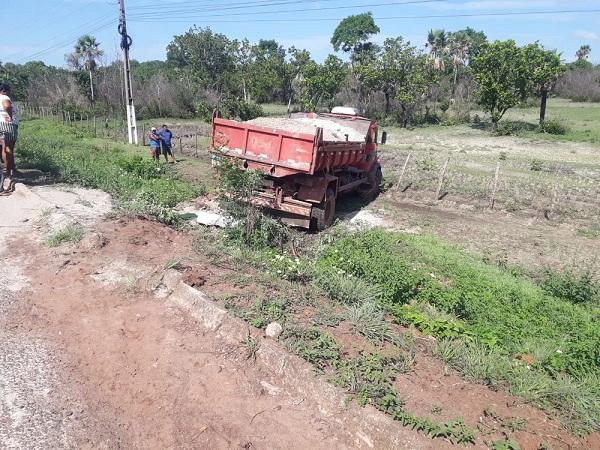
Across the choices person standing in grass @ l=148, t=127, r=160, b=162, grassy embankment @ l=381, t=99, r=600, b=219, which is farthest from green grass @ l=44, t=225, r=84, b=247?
grassy embankment @ l=381, t=99, r=600, b=219

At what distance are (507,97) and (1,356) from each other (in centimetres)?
2853

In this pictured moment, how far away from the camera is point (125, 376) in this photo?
12.8 ft

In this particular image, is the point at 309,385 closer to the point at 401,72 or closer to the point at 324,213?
the point at 324,213

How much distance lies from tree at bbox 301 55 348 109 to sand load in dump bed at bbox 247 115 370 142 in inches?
→ 878

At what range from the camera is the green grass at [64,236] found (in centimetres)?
598

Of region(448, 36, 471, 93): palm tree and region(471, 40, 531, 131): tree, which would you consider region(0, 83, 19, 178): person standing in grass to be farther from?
region(448, 36, 471, 93): palm tree

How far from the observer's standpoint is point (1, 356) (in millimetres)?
3914

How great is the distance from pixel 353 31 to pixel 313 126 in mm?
64288

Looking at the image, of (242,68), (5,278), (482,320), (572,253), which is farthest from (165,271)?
(242,68)

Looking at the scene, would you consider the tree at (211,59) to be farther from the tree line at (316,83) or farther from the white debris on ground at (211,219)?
the white debris on ground at (211,219)

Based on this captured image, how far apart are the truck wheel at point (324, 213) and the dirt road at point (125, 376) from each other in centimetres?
370

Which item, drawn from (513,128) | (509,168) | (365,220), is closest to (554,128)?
(513,128)

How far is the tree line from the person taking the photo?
2711 cm

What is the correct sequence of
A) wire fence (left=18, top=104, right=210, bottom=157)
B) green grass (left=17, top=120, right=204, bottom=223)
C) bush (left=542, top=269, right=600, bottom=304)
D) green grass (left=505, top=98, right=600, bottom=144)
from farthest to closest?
green grass (left=505, top=98, right=600, bottom=144) → wire fence (left=18, top=104, right=210, bottom=157) → green grass (left=17, top=120, right=204, bottom=223) → bush (left=542, top=269, right=600, bottom=304)
